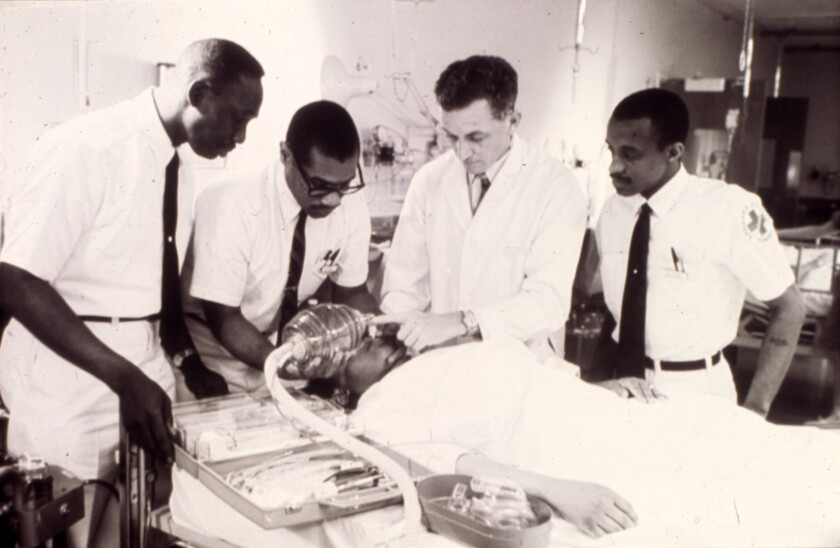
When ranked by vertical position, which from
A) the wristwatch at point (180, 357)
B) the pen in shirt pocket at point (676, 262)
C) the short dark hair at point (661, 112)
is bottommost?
the wristwatch at point (180, 357)

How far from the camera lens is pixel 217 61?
1.34 metres

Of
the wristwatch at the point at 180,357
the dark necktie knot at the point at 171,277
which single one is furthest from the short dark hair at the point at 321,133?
the wristwatch at the point at 180,357

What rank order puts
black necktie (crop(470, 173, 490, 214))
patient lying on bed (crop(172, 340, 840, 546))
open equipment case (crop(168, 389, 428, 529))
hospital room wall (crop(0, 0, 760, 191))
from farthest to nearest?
1. black necktie (crop(470, 173, 490, 214))
2. hospital room wall (crop(0, 0, 760, 191))
3. patient lying on bed (crop(172, 340, 840, 546))
4. open equipment case (crop(168, 389, 428, 529))

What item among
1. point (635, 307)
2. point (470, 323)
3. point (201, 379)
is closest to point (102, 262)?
point (201, 379)

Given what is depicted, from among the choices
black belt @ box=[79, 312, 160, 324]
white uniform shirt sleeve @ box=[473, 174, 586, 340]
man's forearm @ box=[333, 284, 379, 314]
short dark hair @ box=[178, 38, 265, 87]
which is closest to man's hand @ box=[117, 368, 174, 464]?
black belt @ box=[79, 312, 160, 324]

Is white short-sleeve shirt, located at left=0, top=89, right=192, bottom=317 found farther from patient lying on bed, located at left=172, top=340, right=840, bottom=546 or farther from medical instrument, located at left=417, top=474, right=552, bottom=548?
medical instrument, located at left=417, top=474, right=552, bottom=548

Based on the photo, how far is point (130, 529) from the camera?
1296mm

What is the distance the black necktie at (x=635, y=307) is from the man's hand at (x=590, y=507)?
458 mm

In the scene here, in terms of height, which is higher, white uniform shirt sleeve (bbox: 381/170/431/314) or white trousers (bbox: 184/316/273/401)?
white uniform shirt sleeve (bbox: 381/170/431/314)

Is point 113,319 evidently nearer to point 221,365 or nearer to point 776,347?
point 221,365

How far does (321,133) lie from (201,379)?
0.55 metres

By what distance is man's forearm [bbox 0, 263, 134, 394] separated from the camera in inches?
47.6

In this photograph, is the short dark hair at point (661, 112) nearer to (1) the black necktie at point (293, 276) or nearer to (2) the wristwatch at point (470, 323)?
(2) the wristwatch at point (470, 323)

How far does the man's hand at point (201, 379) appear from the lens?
1.46 metres
